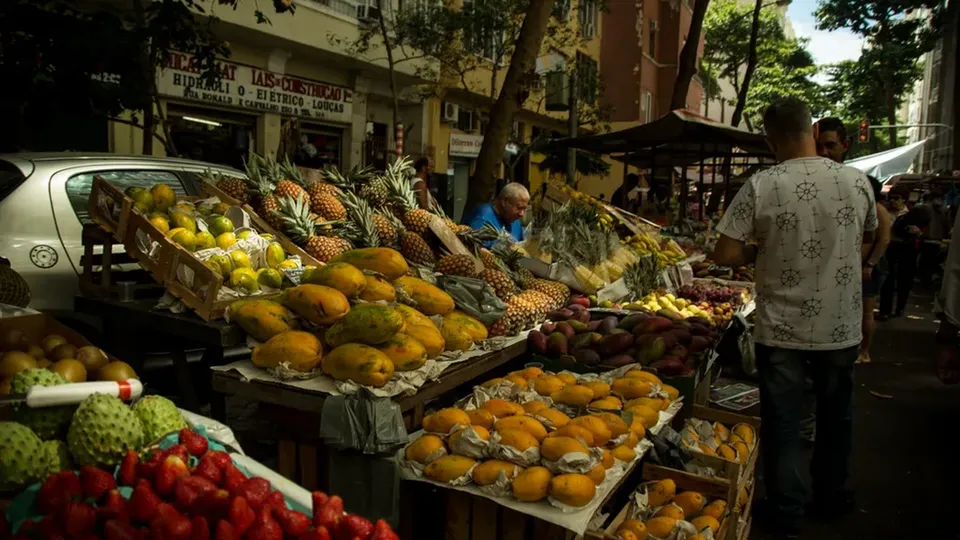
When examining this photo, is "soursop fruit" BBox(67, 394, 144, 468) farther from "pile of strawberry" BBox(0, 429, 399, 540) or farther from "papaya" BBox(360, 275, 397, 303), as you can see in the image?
"papaya" BBox(360, 275, 397, 303)

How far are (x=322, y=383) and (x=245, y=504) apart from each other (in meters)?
1.12

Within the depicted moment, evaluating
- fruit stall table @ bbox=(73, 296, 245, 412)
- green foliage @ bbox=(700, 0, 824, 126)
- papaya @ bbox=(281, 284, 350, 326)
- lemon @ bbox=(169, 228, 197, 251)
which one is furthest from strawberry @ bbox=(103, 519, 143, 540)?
green foliage @ bbox=(700, 0, 824, 126)

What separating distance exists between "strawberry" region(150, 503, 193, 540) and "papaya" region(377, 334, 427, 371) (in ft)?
4.22

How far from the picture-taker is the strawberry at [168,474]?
2033 millimetres

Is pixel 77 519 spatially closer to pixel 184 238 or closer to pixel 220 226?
pixel 184 238

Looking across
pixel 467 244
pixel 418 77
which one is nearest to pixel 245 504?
pixel 467 244

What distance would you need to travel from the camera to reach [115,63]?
702 centimetres

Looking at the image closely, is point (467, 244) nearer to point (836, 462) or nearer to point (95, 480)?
point (836, 462)

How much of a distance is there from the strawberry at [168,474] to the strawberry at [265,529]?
1.04ft

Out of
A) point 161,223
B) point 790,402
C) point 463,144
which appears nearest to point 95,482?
point 161,223

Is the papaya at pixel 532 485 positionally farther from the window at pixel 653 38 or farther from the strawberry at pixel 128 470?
the window at pixel 653 38

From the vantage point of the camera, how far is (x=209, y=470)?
2.11m

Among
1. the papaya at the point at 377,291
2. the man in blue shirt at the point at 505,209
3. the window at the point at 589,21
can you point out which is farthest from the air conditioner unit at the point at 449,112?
the papaya at the point at 377,291

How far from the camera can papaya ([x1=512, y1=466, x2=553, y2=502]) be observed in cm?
256
